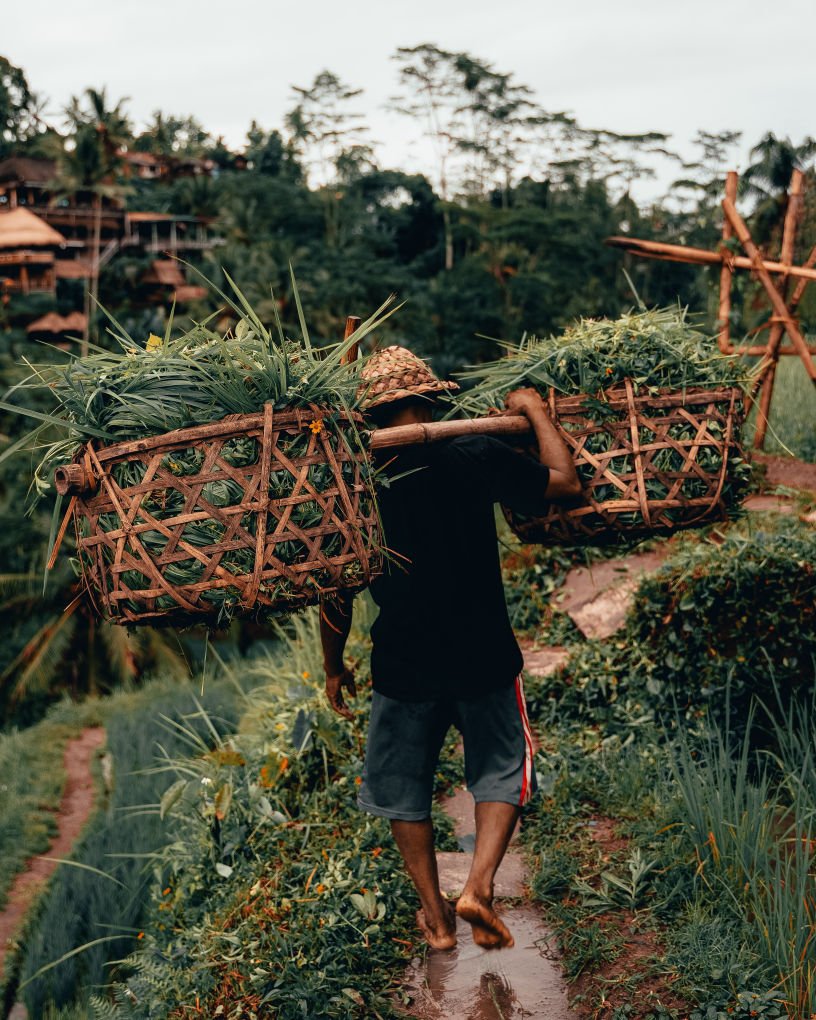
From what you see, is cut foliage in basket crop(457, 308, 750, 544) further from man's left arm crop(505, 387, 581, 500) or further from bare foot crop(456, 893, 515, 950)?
bare foot crop(456, 893, 515, 950)

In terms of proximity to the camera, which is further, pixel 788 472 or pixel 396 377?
pixel 788 472

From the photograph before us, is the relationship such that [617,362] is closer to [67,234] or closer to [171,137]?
[67,234]

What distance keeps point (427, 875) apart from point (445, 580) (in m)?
0.85

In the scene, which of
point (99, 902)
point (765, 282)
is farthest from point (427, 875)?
point (765, 282)

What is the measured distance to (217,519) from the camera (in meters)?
1.88

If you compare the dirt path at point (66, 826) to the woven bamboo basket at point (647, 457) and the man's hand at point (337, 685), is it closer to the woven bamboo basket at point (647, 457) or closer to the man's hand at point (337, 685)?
the man's hand at point (337, 685)

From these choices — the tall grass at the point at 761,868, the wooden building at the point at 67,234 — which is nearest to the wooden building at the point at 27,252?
the wooden building at the point at 67,234

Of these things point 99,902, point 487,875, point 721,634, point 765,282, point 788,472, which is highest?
point 765,282

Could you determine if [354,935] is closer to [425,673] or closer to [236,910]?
[236,910]

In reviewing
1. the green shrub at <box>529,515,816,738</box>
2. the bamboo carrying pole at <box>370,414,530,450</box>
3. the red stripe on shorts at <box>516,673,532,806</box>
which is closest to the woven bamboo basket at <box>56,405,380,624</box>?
the bamboo carrying pole at <box>370,414,530,450</box>

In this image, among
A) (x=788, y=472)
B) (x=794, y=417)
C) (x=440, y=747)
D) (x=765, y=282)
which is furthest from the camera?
(x=794, y=417)

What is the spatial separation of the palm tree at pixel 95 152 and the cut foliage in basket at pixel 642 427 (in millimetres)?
27657

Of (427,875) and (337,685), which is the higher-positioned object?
(337,685)

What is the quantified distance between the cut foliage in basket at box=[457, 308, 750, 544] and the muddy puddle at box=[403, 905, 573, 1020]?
4.25ft
